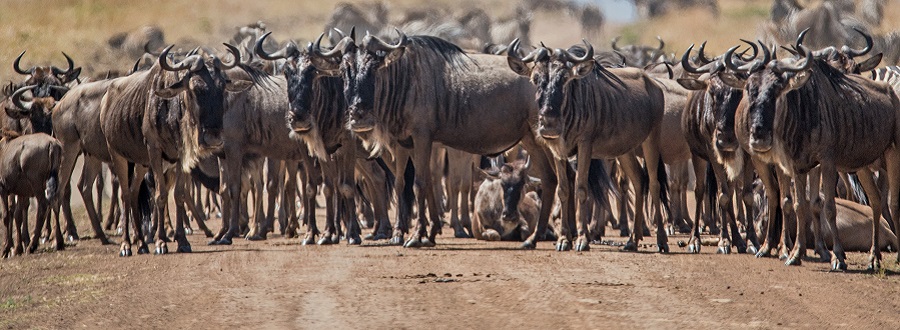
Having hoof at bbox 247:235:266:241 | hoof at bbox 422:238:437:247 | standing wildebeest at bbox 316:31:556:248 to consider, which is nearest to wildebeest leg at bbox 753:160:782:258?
standing wildebeest at bbox 316:31:556:248

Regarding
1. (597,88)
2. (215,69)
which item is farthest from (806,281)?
(215,69)

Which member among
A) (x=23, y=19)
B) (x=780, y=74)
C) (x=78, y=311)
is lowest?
(x=78, y=311)

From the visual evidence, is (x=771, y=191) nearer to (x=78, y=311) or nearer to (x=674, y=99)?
(x=674, y=99)

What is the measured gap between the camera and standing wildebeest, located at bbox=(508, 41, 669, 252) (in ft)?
44.2

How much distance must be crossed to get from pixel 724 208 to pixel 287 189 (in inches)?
238

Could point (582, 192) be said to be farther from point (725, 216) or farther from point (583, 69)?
point (725, 216)

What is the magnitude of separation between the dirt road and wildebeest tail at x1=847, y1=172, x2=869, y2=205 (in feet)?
9.95

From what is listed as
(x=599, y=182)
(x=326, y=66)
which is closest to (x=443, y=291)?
(x=326, y=66)

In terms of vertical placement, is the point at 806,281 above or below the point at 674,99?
below

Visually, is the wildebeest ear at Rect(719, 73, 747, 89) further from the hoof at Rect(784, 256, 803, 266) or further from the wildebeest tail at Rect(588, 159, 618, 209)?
the wildebeest tail at Rect(588, 159, 618, 209)

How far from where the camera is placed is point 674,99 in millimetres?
15875

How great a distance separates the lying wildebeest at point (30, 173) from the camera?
571 inches

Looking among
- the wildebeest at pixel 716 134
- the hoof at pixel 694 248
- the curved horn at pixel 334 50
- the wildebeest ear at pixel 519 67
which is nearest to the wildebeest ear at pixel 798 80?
the wildebeest at pixel 716 134

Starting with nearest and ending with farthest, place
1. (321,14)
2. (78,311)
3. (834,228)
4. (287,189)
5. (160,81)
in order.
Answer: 1. (78,311)
2. (834,228)
3. (160,81)
4. (287,189)
5. (321,14)
